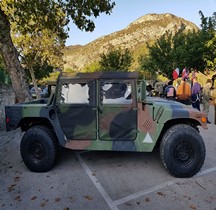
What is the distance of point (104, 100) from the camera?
443 cm

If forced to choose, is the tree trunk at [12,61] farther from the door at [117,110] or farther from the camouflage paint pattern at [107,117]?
the door at [117,110]

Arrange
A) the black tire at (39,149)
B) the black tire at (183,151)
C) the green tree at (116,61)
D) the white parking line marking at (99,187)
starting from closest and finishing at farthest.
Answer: the white parking line marking at (99,187), the black tire at (183,151), the black tire at (39,149), the green tree at (116,61)

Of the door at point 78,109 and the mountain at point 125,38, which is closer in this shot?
the door at point 78,109

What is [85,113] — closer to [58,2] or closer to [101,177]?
[101,177]

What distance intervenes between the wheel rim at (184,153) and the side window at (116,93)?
131 centimetres

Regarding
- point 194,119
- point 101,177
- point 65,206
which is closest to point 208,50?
point 194,119

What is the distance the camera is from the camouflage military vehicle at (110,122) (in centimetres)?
428

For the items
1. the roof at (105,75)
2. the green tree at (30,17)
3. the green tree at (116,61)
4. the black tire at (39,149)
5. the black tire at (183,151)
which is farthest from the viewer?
the green tree at (116,61)

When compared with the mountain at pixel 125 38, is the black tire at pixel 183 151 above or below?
below

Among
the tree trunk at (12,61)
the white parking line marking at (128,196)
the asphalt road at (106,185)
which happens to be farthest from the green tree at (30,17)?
the white parking line marking at (128,196)

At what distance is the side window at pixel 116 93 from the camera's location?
4387mm

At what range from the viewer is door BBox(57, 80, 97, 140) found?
4465 millimetres

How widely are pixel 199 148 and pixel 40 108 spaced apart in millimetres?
3225

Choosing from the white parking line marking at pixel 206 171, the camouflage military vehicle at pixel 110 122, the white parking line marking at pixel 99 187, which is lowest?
the white parking line marking at pixel 99 187
